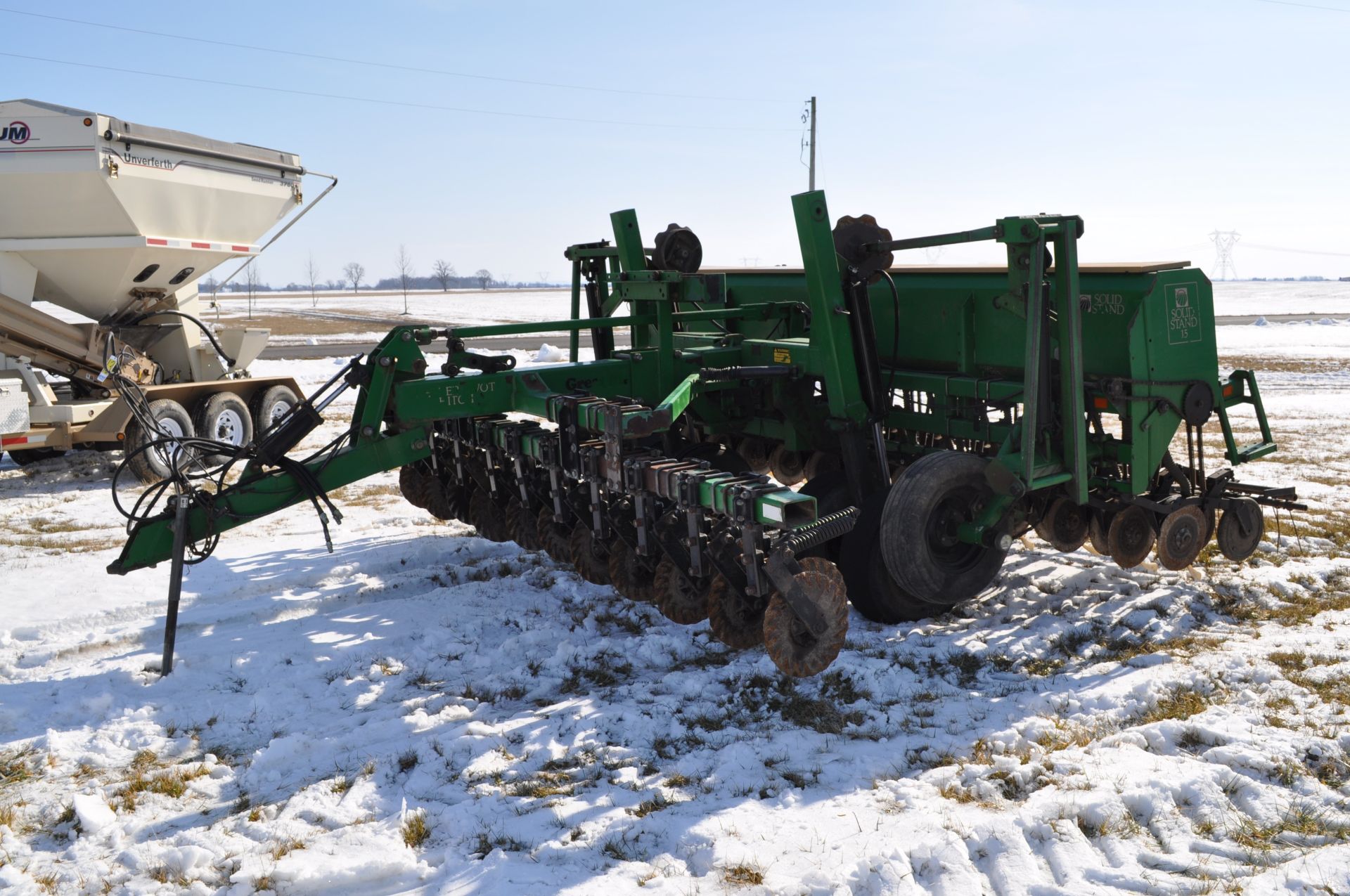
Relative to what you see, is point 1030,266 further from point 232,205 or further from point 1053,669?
point 232,205

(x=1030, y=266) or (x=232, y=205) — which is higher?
(x=232, y=205)

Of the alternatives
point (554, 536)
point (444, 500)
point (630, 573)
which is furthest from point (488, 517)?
point (630, 573)

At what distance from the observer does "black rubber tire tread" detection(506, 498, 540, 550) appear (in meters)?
6.79

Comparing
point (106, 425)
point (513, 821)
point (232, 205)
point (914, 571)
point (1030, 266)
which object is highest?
point (232, 205)

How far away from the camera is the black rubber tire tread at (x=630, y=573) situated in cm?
581

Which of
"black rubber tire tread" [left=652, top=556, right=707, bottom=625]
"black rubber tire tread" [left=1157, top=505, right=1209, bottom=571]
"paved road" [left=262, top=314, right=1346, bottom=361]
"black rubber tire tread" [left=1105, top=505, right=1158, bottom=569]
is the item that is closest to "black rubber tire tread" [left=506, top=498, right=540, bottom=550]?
"black rubber tire tread" [left=652, top=556, right=707, bottom=625]

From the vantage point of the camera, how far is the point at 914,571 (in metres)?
5.36

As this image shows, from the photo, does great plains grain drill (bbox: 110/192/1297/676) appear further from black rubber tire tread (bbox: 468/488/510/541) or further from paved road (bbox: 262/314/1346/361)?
paved road (bbox: 262/314/1346/361)

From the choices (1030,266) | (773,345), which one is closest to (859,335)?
(773,345)

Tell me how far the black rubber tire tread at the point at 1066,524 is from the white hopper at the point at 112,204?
851 centimetres

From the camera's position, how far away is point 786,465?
8.47 metres

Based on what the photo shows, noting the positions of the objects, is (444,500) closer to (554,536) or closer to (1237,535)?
(554,536)

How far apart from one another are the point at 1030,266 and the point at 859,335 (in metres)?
1.09

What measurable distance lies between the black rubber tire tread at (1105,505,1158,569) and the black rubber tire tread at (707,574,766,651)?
2405 millimetres
